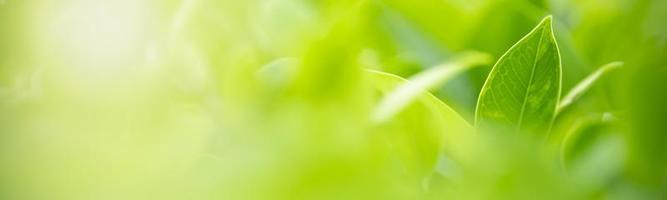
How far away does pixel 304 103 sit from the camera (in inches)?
6.7

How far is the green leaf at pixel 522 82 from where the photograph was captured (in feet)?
0.74

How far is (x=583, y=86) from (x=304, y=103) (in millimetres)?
120

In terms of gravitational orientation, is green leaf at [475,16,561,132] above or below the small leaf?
below

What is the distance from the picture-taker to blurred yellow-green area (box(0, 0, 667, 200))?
0.17m

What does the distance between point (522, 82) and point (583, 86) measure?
0.11 feet

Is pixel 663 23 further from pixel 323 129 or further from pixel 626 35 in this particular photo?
pixel 323 129

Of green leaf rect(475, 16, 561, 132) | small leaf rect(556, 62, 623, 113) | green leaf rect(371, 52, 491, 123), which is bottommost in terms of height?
green leaf rect(371, 52, 491, 123)

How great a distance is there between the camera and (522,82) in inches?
9.2

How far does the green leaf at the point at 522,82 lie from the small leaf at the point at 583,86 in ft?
0.07

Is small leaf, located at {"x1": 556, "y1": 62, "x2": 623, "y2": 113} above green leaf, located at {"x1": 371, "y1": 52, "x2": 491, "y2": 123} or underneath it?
above

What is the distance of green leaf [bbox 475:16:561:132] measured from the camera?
0.74 ft

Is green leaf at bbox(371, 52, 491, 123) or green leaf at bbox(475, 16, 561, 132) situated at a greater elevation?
green leaf at bbox(475, 16, 561, 132)

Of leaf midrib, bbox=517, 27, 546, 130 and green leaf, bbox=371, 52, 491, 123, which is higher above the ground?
leaf midrib, bbox=517, 27, 546, 130

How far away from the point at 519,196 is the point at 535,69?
6cm
